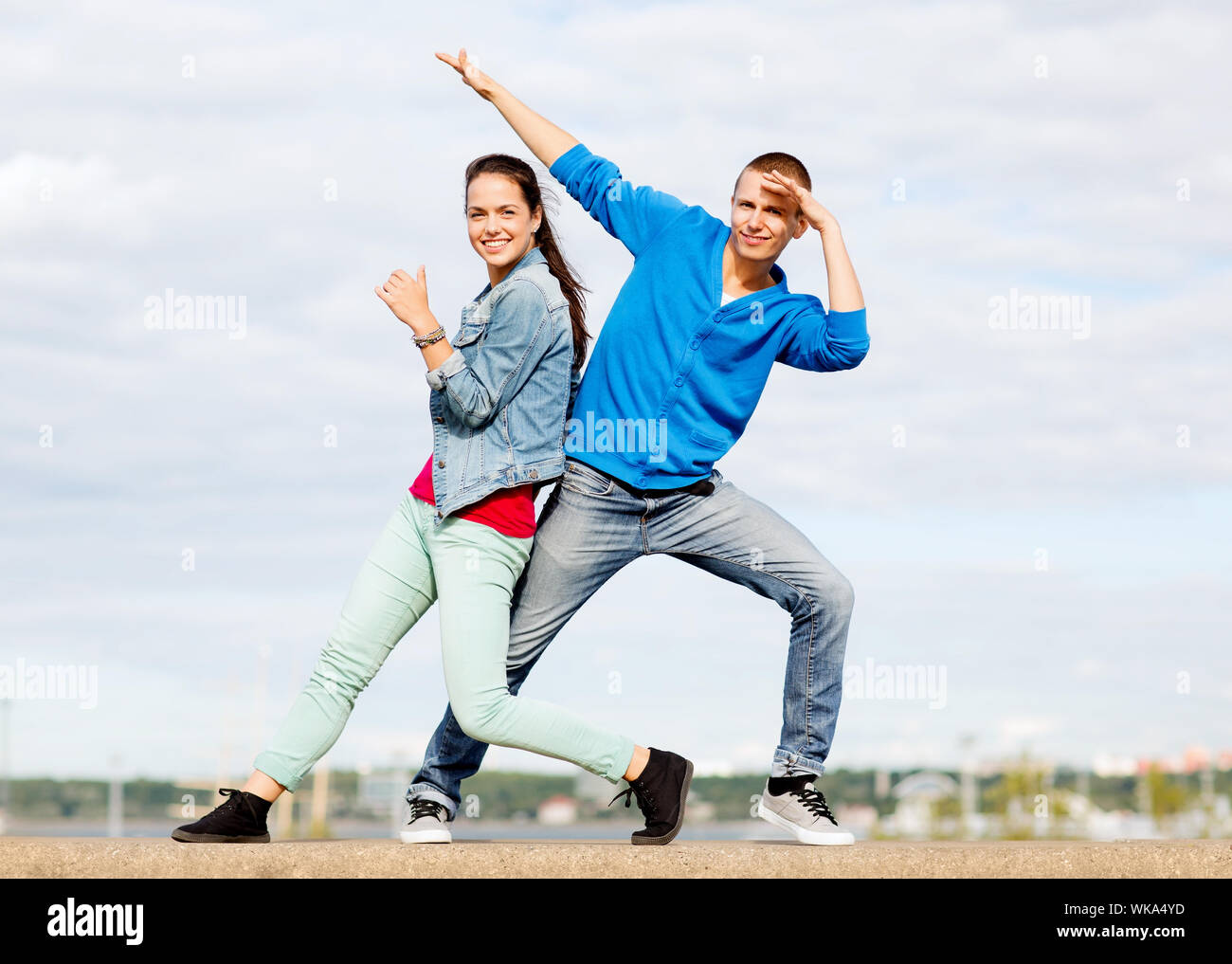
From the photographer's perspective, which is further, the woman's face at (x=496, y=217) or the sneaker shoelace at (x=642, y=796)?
the sneaker shoelace at (x=642, y=796)

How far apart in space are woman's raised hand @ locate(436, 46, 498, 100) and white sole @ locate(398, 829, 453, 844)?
2698 millimetres

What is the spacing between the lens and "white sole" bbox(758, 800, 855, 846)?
481 cm

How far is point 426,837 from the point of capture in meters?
4.67

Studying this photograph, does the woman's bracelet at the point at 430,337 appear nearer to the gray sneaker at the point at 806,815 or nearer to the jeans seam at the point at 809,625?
the jeans seam at the point at 809,625

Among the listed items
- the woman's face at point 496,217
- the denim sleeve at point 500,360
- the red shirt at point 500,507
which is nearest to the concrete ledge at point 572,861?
→ the red shirt at point 500,507

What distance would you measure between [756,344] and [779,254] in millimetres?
354

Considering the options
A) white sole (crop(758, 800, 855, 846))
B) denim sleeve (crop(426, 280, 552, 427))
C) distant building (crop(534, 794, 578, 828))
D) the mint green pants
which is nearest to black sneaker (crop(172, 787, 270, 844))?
the mint green pants

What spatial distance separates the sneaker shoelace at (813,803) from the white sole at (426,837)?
1.29 m

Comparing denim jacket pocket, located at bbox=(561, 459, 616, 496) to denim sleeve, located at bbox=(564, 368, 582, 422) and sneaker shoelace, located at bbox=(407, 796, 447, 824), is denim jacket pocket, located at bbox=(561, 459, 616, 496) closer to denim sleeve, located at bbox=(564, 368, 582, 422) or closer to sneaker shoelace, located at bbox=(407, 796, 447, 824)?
denim sleeve, located at bbox=(564, 368, 582, 422)

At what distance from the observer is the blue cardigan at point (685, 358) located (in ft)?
15.4

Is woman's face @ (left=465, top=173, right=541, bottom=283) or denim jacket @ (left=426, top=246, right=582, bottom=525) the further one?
woman's face @ (left=465, top=173, right=541, bottom=283)

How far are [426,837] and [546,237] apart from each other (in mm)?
2194
